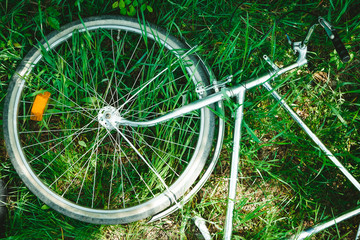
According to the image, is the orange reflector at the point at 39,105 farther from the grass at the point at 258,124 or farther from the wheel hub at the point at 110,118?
the wheel hub at the point at 110,118

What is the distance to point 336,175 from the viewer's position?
2.10 metres

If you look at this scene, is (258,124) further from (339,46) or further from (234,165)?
(339,46)

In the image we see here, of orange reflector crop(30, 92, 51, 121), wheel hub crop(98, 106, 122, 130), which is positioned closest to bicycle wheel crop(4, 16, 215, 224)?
orange reflector crop(30, 92, 51, 121)

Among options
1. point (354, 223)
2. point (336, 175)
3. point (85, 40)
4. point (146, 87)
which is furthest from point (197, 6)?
point (354, 223)

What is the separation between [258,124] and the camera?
2.06m

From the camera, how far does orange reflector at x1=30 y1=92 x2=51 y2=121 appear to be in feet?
6.29

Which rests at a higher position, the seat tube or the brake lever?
the brake lever

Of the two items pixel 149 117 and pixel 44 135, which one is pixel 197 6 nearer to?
pixel 149 117

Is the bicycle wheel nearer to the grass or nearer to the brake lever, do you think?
the grass

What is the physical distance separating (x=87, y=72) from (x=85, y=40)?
25 cm

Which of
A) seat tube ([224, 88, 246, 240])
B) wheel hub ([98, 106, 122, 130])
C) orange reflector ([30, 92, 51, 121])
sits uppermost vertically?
orange reflector ([30, 92, 51, 121])

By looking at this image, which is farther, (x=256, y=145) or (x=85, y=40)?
(x=256, y=145)

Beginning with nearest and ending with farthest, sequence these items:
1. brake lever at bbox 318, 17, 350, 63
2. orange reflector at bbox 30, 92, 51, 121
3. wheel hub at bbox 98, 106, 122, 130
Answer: brake lever at bbox 318, 17, 350, 63, wheel hub at bbox 98, 106, 122, 130, orange reflector at bbox 30, 92, 51, 121

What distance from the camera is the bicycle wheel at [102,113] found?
1.77 meters
